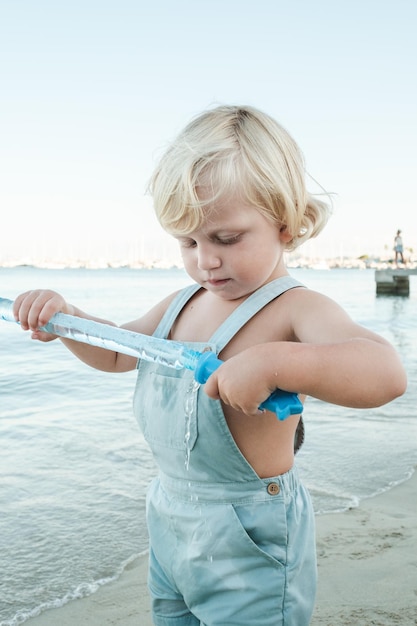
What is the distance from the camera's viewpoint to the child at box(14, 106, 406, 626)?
152 cm

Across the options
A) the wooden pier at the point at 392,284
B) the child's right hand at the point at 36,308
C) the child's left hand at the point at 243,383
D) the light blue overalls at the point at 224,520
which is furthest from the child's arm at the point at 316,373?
the wooden pier at the point at 392,284

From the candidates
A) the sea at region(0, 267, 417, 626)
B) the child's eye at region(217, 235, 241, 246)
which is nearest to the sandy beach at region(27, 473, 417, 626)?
the sea at region(0, 267, 417, 626)

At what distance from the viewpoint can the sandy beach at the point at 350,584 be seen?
236 cm

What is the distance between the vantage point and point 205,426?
1.56 metres

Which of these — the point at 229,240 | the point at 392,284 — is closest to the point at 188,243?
the point at 229,240

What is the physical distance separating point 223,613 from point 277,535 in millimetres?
207

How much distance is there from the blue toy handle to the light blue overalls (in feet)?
1.06

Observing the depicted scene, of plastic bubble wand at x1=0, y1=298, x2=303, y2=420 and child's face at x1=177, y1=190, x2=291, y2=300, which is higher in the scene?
child's face at x1=177, y1=190, x2=291, y2=300

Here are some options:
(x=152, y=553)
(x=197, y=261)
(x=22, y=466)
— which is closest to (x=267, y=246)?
(x=197, y=261)

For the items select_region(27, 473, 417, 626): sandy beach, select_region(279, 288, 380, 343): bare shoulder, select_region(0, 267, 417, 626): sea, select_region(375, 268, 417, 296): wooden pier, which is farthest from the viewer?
select_region(375, 268, 417, 296): wooden pier

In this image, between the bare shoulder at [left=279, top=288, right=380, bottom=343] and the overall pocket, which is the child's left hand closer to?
the bare shoulder at [left=279, top=288, right=380, bottom=343]

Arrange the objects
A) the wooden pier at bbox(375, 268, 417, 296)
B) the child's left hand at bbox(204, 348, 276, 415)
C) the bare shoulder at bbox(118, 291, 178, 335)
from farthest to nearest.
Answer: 1. the wooden pier at bbox(375, 268, 417, 296)
2. the bare shoulder at bbox(118, 291, 178, 335)
3. the child's left hand at bbox(204, 348, 276, 415)

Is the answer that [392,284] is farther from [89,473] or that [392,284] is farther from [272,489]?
[272,489]

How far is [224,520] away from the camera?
1.54 metres
